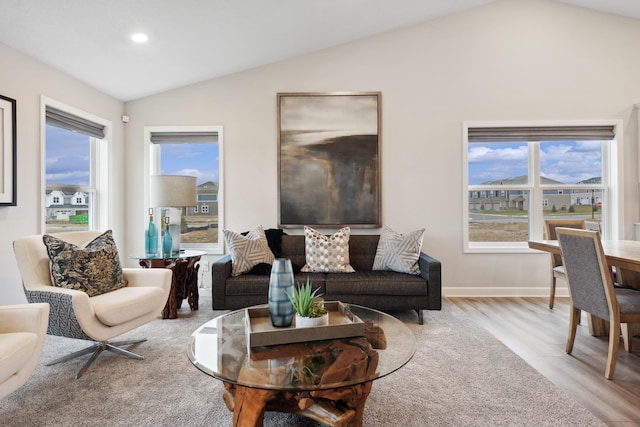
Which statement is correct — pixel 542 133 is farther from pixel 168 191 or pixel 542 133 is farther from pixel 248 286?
pixel 168 191

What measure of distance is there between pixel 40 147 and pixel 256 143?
202 cm

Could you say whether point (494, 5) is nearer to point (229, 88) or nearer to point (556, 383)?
point (229, 88)

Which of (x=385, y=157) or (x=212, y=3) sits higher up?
(x=212, y=3)

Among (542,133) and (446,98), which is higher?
(446,98)

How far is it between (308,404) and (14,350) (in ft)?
4.36

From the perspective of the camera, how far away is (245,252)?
10.8ft

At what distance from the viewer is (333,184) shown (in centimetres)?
404

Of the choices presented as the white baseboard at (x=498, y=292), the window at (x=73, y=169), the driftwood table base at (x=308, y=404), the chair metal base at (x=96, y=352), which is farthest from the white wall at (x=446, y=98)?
the driftwood table base at (x=308, y=404)

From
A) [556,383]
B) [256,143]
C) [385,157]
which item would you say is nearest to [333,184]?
[385,157]

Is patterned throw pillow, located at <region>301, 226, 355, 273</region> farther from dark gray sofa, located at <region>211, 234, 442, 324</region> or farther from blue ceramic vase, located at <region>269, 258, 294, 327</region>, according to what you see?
blue ceramic vase, located at <region>269, 258, 294, 327</region>

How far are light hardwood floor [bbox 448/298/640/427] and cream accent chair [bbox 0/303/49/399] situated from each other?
9.15 feet

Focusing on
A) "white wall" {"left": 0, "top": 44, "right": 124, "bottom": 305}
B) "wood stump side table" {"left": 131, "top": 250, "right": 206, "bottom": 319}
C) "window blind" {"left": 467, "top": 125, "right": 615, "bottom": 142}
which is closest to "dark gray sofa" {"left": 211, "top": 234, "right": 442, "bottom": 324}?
"wood stump side table" {"left": 131, "top": 250, "right": 206, "bottom": 319}

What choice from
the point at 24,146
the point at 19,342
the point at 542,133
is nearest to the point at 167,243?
the point at 24,146

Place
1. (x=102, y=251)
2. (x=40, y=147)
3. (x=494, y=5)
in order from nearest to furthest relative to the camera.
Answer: (x=102, y=251) → (x=40, y=147) → (x=494, y=5)
